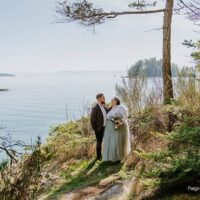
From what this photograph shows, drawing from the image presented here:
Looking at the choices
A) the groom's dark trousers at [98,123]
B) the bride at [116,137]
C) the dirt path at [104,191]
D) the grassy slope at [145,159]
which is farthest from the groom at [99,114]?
the dirt path at [104,191]

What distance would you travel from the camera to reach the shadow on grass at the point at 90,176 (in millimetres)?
8634

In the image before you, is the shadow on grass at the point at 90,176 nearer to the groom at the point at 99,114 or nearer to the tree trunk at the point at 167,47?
the groom at the point at 99,114

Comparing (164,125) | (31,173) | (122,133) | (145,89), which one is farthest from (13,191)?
(145,89)

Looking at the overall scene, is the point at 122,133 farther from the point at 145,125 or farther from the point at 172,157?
the point at 172,157

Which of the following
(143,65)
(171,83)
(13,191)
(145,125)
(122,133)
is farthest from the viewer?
(143,65)

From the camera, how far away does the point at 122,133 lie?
10.1 meters

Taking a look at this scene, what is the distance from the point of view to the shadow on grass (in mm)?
8634

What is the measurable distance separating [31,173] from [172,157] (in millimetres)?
1923

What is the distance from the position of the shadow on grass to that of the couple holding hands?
10.1 inches

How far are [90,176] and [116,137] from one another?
1237 mm

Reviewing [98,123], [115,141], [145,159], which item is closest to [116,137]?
[115,141]

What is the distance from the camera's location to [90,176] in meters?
9.41

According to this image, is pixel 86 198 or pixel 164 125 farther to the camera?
pixel 164 125

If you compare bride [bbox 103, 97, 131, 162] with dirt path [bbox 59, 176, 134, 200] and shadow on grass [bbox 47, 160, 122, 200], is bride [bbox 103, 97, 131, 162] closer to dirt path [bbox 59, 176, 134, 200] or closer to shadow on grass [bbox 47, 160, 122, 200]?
shadow on grass [bbox 47, 160, 122, 200]
